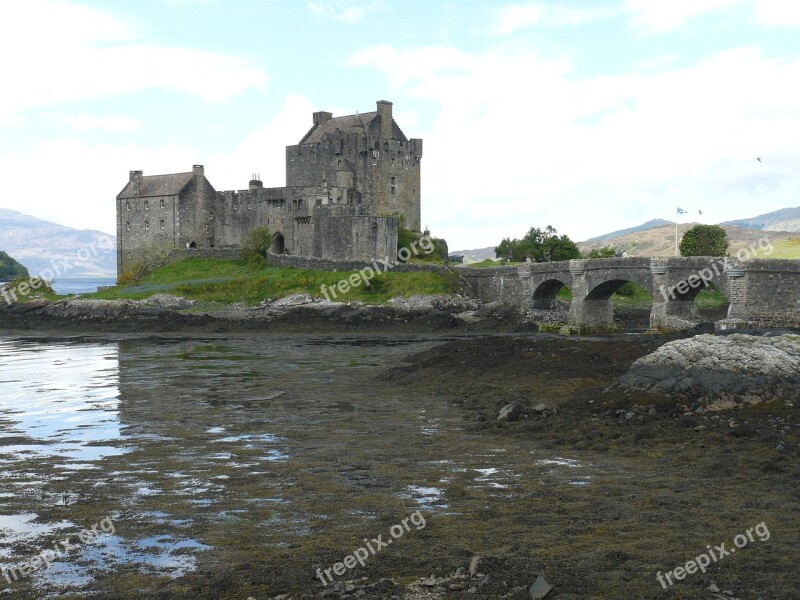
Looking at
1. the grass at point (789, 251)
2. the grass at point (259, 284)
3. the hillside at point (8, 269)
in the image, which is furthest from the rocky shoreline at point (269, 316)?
the hillside at point (8, 269)

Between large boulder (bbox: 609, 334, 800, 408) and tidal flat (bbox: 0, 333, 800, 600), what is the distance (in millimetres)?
558

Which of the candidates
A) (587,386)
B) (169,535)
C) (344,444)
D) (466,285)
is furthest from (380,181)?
(169,535)

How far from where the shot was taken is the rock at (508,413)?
21.7 m

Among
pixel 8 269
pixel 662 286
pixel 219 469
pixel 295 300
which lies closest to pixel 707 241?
pixel 662 286

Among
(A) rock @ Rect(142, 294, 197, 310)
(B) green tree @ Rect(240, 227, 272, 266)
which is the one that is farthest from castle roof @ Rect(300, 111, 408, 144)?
(A) rock @ Rect(142, 294, 197, 310)

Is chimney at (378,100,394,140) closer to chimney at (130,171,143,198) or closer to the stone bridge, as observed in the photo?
the stone bridge

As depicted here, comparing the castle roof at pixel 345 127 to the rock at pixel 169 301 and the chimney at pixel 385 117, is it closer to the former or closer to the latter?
the chimney at pixel 385 117

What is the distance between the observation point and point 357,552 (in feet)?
38.4

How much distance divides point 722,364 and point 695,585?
11.9 meters

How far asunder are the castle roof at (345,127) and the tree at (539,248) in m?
13.8

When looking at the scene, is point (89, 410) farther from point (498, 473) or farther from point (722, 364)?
point (722, 364)

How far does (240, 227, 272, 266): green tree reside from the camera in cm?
7369

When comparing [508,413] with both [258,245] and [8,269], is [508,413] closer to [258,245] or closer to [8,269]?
[258,245]

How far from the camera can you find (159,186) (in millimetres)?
83438
